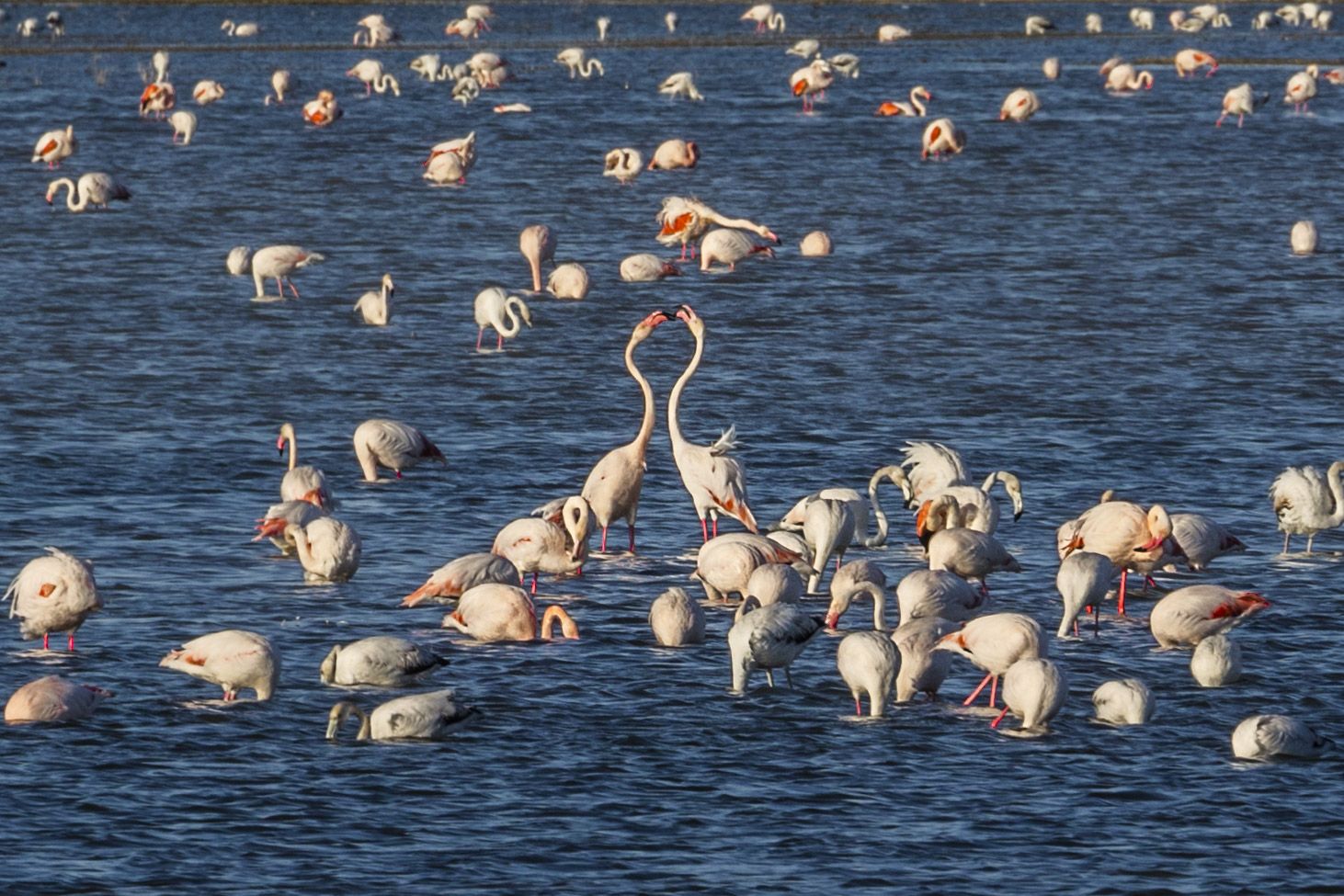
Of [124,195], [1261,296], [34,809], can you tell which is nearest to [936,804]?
[34,809]

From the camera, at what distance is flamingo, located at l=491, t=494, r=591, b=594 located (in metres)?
16.6

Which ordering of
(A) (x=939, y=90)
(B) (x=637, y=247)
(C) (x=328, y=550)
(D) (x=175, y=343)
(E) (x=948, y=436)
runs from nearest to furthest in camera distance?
(C) (x=328, y=550)
(E) (x=948, y=436)
(D) (x=175, y=343)
(B) (x=637, y=247)
(A) (x=939, y=90)

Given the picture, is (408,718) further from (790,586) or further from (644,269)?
(644,269)

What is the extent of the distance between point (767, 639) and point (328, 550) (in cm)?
371

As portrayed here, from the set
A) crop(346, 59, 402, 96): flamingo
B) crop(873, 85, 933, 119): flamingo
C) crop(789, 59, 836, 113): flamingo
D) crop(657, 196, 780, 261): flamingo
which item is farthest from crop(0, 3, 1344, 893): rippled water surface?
crop(346, 59, 402, 96): flamingo

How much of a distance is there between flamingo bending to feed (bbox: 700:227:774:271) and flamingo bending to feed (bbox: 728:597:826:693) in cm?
1578

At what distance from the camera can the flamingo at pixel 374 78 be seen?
51594mm

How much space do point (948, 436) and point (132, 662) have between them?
8.33 metres

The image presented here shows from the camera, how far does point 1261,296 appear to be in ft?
91.4

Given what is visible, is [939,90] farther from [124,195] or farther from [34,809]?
[34,809]

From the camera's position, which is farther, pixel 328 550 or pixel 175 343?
pixel 175 343

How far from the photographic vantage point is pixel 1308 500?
56.9ft

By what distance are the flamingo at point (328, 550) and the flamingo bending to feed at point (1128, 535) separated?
4815 millimetres

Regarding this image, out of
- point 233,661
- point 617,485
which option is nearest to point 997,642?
point 233,661
